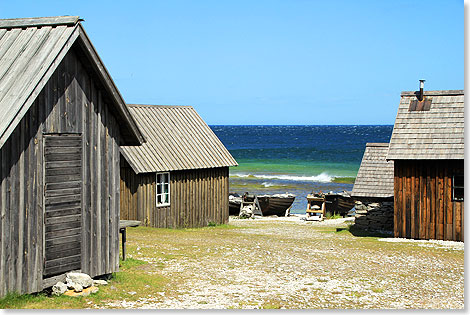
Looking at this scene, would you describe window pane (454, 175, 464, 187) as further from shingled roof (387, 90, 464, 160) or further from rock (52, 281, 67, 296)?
rock (52, 281, 67, 296)

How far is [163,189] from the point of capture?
2794 centimetres

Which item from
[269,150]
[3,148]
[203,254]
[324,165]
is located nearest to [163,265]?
[203,254]

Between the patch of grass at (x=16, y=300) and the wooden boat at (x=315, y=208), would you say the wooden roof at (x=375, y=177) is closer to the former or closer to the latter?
the wooden boat at (x=315, y=208)

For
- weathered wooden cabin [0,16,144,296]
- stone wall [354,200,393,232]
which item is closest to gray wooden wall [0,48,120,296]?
weathered wooden cabin [0,16,144,296]

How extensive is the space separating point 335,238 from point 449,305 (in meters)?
11.2

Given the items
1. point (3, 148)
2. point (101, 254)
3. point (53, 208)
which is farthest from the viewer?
point (101, 254)

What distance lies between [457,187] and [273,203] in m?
17.3

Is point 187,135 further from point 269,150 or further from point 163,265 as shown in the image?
point 269,150

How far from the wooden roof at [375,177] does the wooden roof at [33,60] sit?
17848mm

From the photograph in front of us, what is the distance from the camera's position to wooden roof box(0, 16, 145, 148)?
38.2ft

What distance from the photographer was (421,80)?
86.0 feet

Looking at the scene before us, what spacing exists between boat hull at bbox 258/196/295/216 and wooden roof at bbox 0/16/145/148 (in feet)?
85.7

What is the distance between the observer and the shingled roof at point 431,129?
24203 mm

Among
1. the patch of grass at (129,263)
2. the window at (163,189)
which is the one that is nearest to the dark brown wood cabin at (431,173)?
the window at (163,189)
